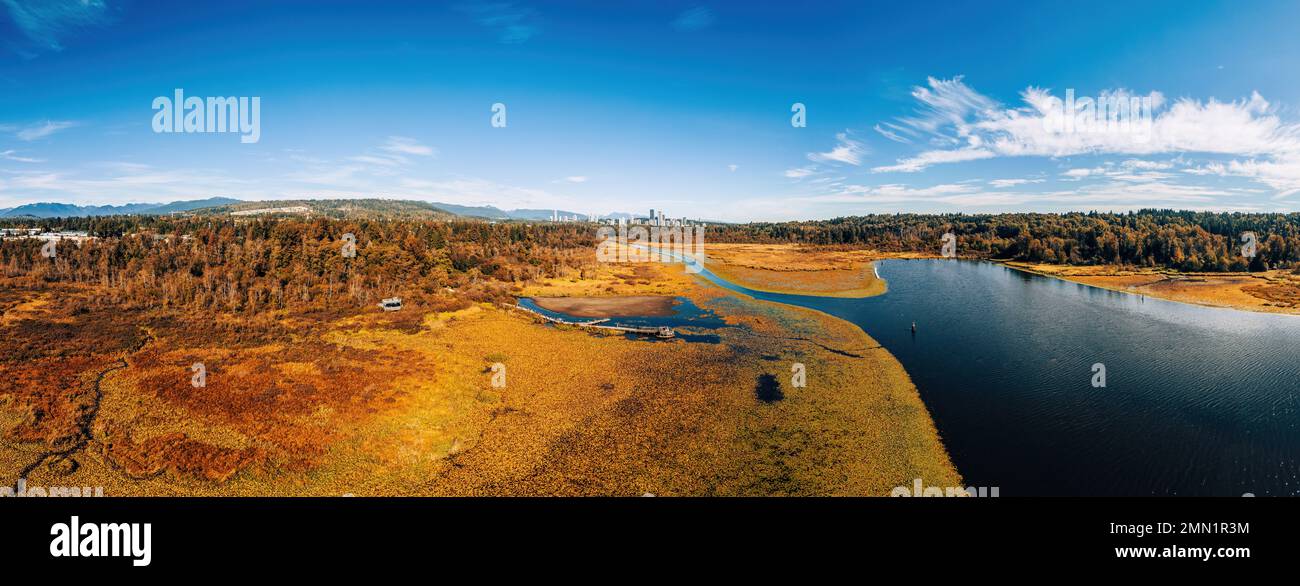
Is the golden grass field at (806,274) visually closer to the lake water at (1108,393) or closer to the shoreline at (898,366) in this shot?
the shoreline at (898,366)

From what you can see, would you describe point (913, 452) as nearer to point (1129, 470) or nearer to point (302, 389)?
point (1129, 470)

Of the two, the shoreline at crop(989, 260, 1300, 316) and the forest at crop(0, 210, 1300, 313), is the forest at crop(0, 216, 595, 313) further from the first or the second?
the shoreline at crop(989, 260, 1300, 316)

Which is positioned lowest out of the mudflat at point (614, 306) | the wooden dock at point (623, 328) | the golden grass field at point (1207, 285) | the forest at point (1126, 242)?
the wooden dock at point (623, 328)

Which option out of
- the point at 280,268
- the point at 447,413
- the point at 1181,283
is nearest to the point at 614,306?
the point at 447,413

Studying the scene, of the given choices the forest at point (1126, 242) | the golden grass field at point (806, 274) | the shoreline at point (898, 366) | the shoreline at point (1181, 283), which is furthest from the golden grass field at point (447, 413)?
the forest at point (1126, 242)
